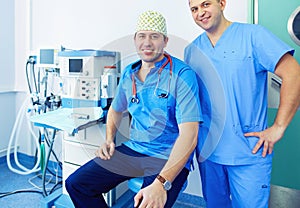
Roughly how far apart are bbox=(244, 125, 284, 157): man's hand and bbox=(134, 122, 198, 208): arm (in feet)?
0.92

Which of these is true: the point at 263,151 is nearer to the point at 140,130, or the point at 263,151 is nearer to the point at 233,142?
the point at 233,142

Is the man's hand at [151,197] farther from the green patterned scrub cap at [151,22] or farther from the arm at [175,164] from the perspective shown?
the green patterned scrub cap at [151,22]

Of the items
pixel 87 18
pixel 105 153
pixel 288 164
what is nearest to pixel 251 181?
pixel 288 164

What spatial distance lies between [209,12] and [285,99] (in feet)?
A: 1.69

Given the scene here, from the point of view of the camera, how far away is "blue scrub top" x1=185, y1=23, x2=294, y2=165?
1122 millimetres

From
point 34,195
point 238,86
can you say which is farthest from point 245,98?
point 34,195

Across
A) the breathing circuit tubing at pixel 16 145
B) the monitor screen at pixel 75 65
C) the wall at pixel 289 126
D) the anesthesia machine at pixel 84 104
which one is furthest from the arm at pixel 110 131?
the breathing circuit tubing at pixel 16 145

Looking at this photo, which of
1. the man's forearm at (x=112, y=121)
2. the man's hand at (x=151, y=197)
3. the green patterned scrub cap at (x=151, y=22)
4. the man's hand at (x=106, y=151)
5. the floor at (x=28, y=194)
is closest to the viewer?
the man's hand at (x=151, y=197)

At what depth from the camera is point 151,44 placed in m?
1.29

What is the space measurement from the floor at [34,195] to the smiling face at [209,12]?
1.07m

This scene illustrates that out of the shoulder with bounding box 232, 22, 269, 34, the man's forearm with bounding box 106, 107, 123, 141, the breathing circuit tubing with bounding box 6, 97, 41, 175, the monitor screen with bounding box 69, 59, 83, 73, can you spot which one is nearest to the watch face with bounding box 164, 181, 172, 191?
the man's forearm with bounding box 106, 107, 123, 141

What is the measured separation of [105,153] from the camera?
1370 mm

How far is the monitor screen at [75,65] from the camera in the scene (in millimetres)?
1646

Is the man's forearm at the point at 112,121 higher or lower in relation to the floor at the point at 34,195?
higher
